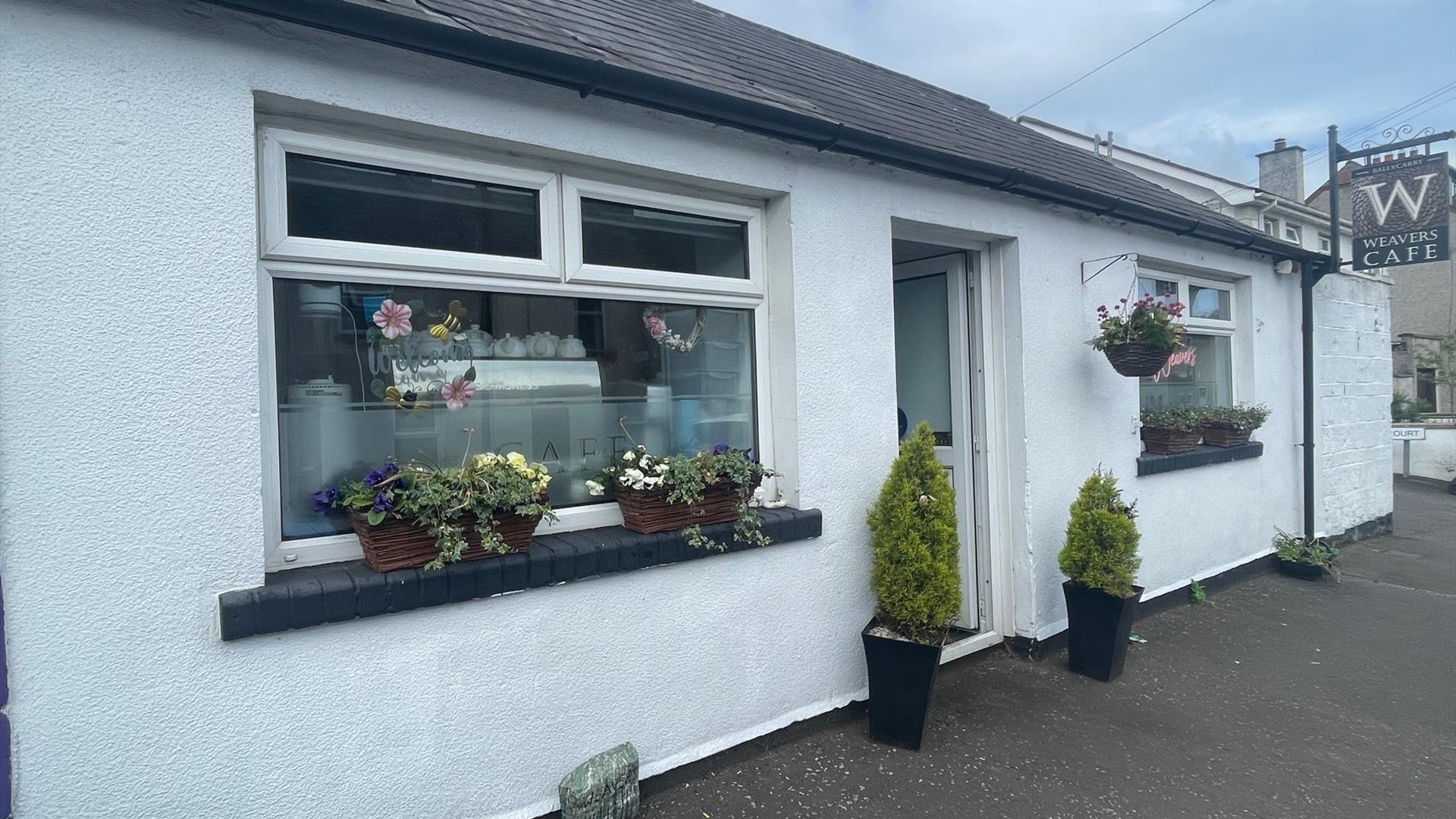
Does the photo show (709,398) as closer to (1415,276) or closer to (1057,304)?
(1057,304)

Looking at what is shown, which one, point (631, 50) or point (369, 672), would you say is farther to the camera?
point (631, 50)

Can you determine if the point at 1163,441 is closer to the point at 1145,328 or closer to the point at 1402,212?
the point at 1145,328

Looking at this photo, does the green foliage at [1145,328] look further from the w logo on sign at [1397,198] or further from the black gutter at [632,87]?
the w logo on sign at [1397,198]

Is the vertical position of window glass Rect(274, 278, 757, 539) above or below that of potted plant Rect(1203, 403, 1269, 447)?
above

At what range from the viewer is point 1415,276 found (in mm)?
24062

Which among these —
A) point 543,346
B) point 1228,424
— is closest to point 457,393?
point 543,346

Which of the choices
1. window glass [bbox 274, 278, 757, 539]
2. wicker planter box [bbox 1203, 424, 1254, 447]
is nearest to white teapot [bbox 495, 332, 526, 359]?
window glass [bbox 274, 278, 757, 539]

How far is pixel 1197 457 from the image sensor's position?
20.1ft

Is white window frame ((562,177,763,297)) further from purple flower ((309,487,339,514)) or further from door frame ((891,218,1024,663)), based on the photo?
door frame ((891,218,1024,663))

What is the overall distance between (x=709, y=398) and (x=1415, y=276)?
2932cm

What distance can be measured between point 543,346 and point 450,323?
1.28 ft

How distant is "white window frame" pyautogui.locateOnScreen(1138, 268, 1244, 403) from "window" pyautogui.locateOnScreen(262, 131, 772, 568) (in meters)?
3.78

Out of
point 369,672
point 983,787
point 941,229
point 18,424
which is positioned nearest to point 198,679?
point 369,672

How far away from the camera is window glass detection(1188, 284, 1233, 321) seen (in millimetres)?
6590
